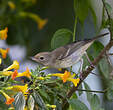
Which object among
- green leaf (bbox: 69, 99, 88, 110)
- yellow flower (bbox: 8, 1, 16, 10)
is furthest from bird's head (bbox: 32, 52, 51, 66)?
yellow flower (bbox: 8, 1, 16, 10)

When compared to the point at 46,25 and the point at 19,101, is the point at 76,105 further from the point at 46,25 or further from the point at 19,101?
the point at 46,25

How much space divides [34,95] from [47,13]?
87.1 inches

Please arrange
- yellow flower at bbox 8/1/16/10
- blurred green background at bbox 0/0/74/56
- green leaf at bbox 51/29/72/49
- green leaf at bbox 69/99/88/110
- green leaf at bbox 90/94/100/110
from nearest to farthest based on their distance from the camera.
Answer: green leaf at bbox 69/99/88/110 → green leaf at bbox 90/94/100/110 → green leaf at bbox 51/29/72/49 → yellow flower at bbox 8/1/16/10 → blurred green background at bbox 0/0/74/56

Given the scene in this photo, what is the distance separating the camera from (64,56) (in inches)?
88.6

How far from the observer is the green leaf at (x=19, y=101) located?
5.10ft

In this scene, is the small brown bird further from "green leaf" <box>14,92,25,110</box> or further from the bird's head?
"green leaf" <box>14,92,25,110</box>

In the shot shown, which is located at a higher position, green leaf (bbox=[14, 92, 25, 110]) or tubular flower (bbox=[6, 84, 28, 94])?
tubular flower (bbox=[6, 84, 28, 94])

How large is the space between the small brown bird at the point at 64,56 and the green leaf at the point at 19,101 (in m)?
0.53

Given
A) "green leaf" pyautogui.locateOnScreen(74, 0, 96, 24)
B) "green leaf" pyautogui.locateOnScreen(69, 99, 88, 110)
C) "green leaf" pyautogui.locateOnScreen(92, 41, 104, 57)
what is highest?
"green leaf" pyautogui.locateOnScreen(74, 0, 96, 24)

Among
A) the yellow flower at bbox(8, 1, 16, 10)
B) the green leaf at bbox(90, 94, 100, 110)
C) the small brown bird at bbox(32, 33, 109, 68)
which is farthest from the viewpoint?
the yellow flower at bbox(8, 1, 16, 10)

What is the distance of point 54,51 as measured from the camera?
7.26ft

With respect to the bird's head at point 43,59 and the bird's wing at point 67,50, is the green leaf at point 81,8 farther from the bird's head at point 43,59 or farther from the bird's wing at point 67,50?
the bird's head at point 43,59

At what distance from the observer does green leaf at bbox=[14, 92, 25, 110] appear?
1.56 metres

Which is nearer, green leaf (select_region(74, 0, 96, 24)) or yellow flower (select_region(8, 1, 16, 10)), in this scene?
green leaf (select_region(74, 0, 96, 24))
